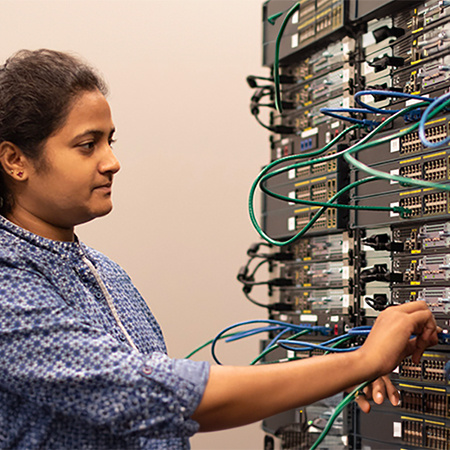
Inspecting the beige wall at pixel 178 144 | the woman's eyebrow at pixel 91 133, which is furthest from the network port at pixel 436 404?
the beige wall at pixel 178 144

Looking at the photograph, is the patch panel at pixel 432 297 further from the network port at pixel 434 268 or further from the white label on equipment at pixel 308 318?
the white label on equipment at pixel 308 318

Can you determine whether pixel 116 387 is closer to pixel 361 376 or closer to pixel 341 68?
pixel 361 376

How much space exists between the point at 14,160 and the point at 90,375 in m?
0.40

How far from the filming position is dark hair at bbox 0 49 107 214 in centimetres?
101

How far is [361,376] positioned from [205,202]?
223 cm

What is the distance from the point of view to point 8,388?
35.9 inches

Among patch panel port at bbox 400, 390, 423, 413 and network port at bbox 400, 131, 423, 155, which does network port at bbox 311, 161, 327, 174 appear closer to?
network port at bbox 400, 131, 423, 155

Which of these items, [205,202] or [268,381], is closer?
[268,381]

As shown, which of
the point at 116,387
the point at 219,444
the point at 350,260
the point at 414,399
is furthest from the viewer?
the point at 219,444

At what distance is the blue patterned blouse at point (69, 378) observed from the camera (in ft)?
2.83

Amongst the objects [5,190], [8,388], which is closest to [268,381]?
[8,388]

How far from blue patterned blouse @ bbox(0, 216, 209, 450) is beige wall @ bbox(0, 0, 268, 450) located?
1.96m

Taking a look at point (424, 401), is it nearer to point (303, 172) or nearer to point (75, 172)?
point (303, 172)

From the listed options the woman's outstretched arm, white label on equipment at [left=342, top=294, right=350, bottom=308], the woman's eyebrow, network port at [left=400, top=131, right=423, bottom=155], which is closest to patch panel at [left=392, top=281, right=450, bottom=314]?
white label on equipment at [left=342, top=294, right=350, bottom=308]
